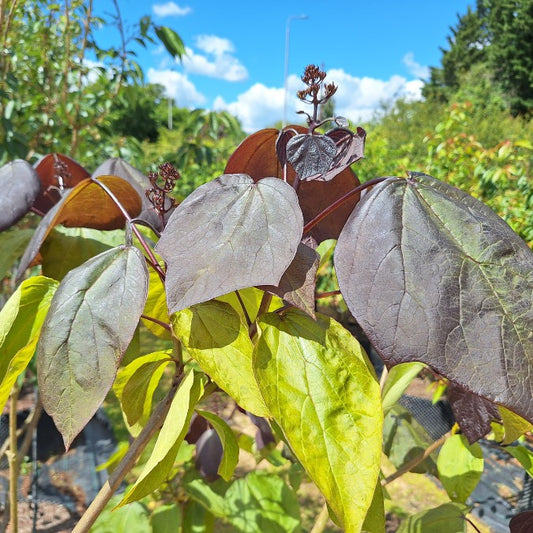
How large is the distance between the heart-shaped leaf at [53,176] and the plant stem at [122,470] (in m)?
0.44

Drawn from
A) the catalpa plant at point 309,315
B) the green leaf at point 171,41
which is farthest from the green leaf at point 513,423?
the green leaf at point 171,41

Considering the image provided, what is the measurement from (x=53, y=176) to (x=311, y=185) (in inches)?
20.0

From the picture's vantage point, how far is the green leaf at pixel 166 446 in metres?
0.40

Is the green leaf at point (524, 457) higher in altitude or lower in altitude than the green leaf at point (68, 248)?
lower

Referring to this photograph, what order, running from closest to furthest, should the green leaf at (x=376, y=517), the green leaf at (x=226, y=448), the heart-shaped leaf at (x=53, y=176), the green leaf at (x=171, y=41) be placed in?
the green leaf at (x=376, y=517)
the green leaf at (x=226, y=448)
the heart-shaped leaf at (x=53, y=176)
the green leaf at (x=171, y=41)

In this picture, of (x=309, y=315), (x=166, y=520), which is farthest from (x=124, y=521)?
(x=309, y=315)

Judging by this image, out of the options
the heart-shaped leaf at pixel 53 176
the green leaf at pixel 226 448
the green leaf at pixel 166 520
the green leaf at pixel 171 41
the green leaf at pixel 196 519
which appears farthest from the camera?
the green leaf at pixel 171 41

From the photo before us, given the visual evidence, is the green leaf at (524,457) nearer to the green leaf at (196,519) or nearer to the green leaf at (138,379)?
the green leaf at (138,379)

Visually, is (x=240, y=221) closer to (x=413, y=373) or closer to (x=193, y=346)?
(x=193, y=346)

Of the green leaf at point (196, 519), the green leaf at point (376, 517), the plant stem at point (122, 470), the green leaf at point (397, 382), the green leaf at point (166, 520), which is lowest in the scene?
the green leaf at point (196, 519)

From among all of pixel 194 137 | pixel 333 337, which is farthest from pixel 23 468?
pixel 333 337

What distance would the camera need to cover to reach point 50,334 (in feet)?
1.33

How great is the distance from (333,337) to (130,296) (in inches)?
7.2

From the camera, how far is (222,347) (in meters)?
0.43
